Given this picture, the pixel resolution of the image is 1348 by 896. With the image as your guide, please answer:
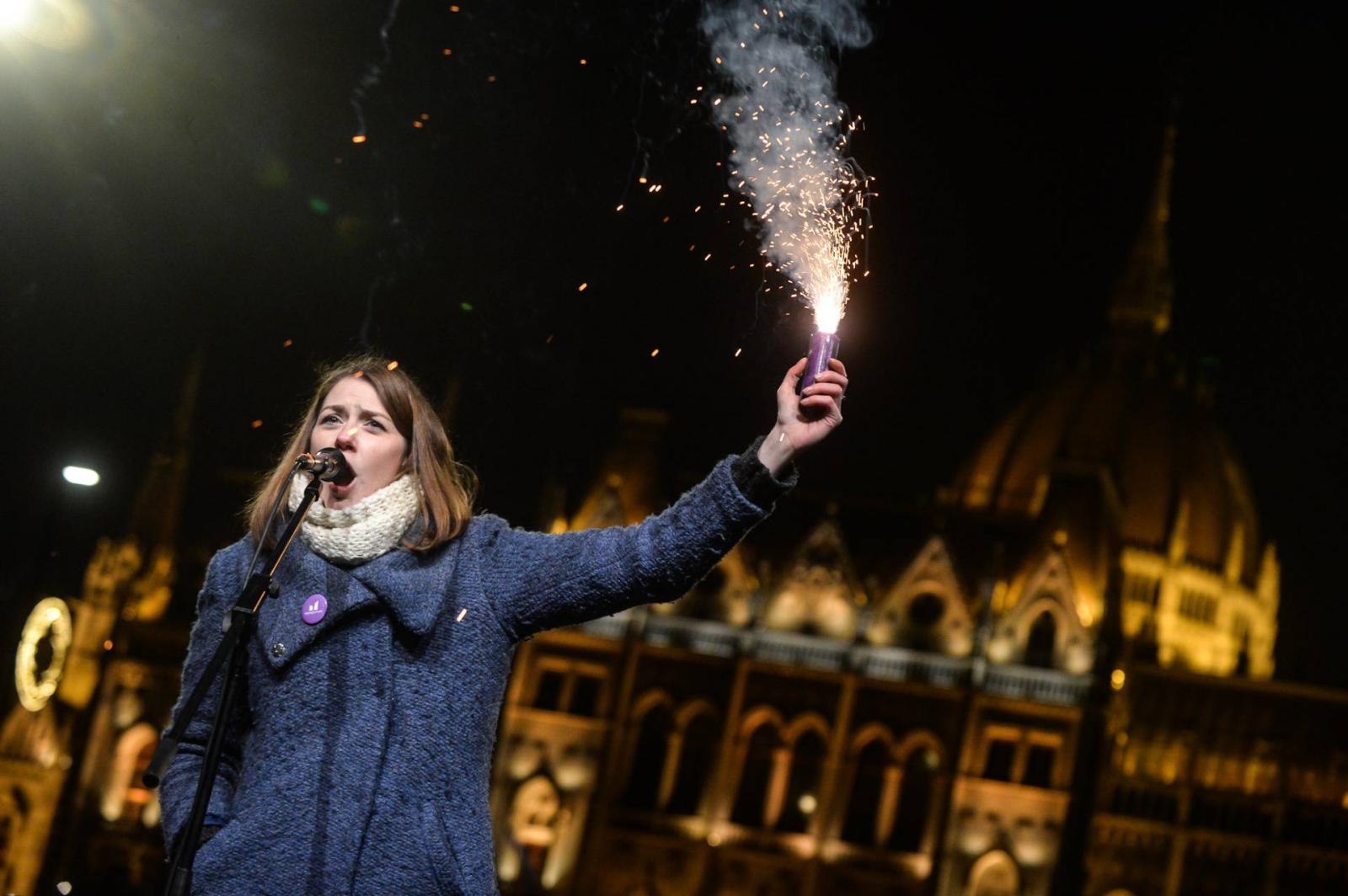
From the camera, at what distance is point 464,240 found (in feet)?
29.9

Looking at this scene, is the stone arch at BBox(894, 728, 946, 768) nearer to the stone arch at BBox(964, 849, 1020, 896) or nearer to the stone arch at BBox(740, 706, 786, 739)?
the stone arch at BBox(964, 849, 1020, 896)

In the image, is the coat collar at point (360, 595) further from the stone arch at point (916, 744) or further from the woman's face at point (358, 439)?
the stone arch at point (916, 744)

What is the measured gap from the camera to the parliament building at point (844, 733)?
1303 inches

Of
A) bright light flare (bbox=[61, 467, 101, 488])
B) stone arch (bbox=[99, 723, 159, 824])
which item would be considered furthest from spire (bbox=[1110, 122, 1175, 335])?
bright light flare (bbox=[61, 467, 101, 488])

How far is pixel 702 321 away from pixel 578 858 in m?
28.3

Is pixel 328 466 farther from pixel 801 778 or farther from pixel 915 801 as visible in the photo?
pixel 801 778

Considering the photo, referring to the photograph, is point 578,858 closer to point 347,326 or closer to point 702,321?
point 347,326

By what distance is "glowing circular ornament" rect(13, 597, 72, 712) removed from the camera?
34.6 m

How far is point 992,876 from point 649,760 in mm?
7362

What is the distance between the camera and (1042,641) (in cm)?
3528

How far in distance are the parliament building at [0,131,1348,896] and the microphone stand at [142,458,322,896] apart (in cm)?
3018

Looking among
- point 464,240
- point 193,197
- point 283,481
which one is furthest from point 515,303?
point 283,481

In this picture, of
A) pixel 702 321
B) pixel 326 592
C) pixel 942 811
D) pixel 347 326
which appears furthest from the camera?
pixel 942 811

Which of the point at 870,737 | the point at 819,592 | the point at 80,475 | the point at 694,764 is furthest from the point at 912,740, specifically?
the point at 80,475
